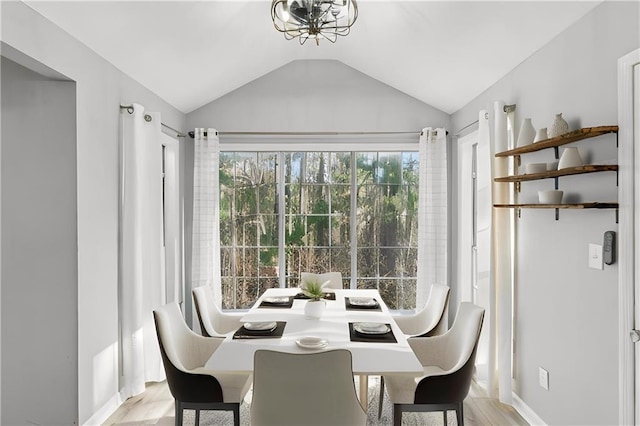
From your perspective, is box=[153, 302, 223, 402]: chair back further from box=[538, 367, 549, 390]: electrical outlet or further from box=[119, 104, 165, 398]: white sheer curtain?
box=[538, 367, 549, 390]: electrical outlet

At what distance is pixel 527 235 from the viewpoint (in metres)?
2.95

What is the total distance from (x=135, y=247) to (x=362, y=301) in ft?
5.66

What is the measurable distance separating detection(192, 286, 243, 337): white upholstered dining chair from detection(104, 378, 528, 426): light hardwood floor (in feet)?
2.00

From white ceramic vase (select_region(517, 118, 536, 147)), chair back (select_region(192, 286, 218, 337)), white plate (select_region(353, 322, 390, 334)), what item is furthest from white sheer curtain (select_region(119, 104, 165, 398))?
white ceramic vase (select_region(517, 118, 536, 147))

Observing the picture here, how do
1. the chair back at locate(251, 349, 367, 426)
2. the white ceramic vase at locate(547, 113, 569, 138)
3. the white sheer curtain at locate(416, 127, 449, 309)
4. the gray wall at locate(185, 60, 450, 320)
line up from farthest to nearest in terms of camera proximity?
the gray wall at locate(185, 60, 450, 320) → the white sheer curtain at locate(416, 127, 449, 309) → the white ceramic vase at locate(547, 113, 569, 138) → the chair back at locate(251, 349, 367, 426)

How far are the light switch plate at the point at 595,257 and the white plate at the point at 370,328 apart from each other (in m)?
1.10

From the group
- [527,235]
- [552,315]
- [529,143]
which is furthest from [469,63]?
[552,315]

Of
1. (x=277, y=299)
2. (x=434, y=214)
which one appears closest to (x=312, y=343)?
(x=277, y=299)

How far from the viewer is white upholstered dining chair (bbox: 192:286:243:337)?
3.15 m

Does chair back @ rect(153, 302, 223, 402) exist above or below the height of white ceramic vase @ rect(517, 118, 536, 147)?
below

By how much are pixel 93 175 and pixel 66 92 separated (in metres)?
0.52

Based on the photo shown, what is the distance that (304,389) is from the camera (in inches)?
71.2

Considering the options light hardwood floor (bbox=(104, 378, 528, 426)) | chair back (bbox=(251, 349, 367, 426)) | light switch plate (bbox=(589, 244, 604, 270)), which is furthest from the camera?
light hardwood floor (bbox=(104, 378, 528, 426))

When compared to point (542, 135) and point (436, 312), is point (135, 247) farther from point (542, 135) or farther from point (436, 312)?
point (542, 135)
